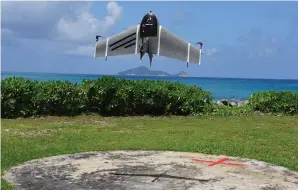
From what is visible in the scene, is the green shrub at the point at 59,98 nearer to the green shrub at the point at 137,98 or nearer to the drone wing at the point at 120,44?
the green shrub at the point at 137,98

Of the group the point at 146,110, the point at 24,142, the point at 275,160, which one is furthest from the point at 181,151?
the point at 146,110

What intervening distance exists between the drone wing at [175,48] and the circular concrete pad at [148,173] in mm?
2166

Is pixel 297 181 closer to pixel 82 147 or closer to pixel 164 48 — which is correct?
pixel 164 48

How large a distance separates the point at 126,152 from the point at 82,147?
1.27m

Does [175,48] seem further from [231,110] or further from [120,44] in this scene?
[231,110]

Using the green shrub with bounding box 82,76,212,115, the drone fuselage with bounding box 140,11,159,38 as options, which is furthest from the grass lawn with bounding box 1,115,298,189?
the drone fuselage with bounding box 140,11,159,38

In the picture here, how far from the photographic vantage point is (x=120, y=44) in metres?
6.95

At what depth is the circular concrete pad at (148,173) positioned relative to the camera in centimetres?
744

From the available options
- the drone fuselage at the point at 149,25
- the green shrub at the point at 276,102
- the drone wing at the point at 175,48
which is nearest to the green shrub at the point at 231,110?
the green shrub at the point at 276,102

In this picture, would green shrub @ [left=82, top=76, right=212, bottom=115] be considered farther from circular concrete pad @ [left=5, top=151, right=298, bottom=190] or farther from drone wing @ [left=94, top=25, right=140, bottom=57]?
drone wing @ [left=94, top=25, right=140, bottom=57]

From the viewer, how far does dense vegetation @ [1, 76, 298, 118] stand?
16.4 m

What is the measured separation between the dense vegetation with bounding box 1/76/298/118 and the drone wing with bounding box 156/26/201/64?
1064 cm

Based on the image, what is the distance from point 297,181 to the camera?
7980mm

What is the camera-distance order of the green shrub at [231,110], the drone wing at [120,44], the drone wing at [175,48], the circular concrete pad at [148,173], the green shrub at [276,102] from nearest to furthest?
the drone wing at [175,48] < the drone wing at [120,44] < the circular concrete pad at [148,173] < the green shrub at [231,110] < the green shrub at [276,102]
